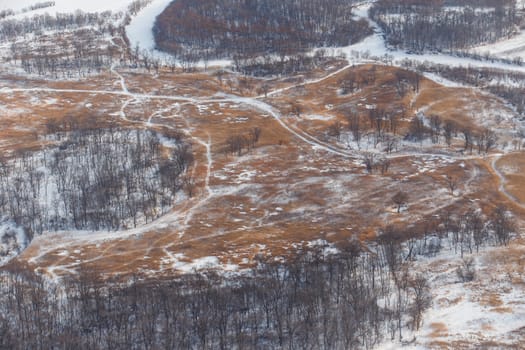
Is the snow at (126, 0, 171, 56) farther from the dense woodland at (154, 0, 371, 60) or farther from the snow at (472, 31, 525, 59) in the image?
the snow at (472, 31, 525, 59)

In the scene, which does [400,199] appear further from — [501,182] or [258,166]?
[258,166]

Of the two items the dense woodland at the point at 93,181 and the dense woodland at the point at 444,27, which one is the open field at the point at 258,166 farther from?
the dense woodland at the point at 444,27

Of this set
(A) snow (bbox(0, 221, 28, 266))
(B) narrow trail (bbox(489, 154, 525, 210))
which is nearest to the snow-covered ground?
(B) narrow trail (bbox(489, 154, 525, 210))

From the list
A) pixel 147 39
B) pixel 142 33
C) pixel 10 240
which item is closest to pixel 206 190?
pixel 10 240

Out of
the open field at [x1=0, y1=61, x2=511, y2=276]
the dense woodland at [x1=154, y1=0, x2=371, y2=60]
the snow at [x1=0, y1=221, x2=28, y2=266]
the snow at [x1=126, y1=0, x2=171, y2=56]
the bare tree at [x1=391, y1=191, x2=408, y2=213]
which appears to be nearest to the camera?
the snow at [x1=0, y1=221, x2=28, y2=266]

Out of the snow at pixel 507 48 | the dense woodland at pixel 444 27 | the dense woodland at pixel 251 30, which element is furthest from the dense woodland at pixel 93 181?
the snow at pixel 507 48

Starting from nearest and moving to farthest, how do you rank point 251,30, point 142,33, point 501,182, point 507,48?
point 501,182 < point 507,48 < point 251,30 < point 142,33
